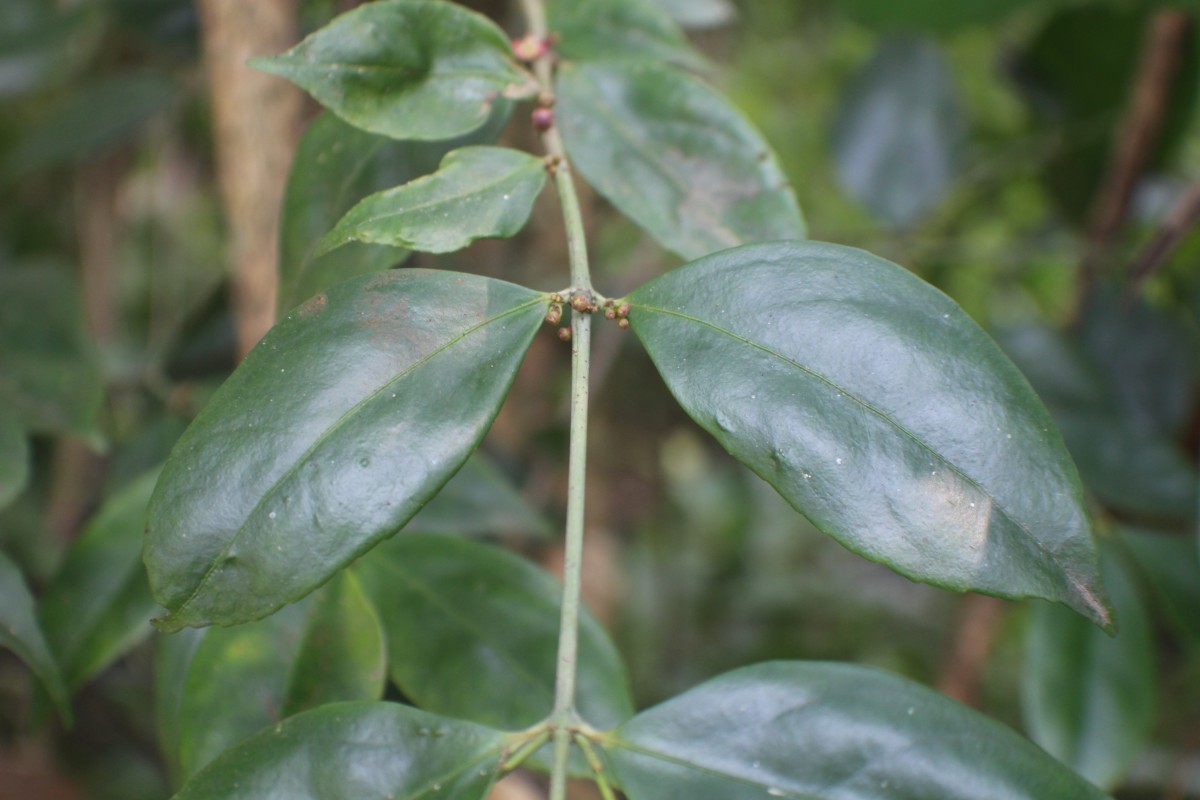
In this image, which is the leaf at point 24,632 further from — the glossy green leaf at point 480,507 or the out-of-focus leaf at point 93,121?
the out-of-focus leaf at point 93,121

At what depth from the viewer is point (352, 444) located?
0.36 metres

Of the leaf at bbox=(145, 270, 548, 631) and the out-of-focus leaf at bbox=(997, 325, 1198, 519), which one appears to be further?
the out-of-focus leaf at bbox=(997, 325, 1198, 519)

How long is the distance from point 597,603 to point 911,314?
2.81ft

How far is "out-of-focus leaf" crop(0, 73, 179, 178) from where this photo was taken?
0.89 metres

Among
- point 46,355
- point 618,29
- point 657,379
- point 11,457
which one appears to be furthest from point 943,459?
point 657,379

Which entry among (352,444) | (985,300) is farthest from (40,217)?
(985,300)

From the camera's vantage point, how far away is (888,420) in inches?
14.4

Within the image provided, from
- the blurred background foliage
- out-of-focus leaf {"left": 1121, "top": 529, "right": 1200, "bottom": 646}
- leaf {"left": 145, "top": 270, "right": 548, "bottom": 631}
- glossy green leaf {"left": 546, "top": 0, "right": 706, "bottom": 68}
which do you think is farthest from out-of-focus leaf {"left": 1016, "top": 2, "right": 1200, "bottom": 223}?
leaf {"left": 145, "top": 270, "right": 548, "bottom": 631}

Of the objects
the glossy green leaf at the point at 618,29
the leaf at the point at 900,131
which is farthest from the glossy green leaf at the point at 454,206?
the leaf at the point at 900,131

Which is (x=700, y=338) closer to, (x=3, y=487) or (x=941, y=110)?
(x=3, y=487)

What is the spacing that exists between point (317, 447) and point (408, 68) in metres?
0.21

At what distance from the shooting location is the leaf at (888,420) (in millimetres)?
345

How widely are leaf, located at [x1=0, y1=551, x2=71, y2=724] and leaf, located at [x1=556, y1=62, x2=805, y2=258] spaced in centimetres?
36

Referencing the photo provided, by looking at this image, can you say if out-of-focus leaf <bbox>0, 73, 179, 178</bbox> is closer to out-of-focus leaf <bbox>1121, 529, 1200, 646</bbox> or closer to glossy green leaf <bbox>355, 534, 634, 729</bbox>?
glossy green leaf <bbox>355, 534, 634, 729</bbox>
